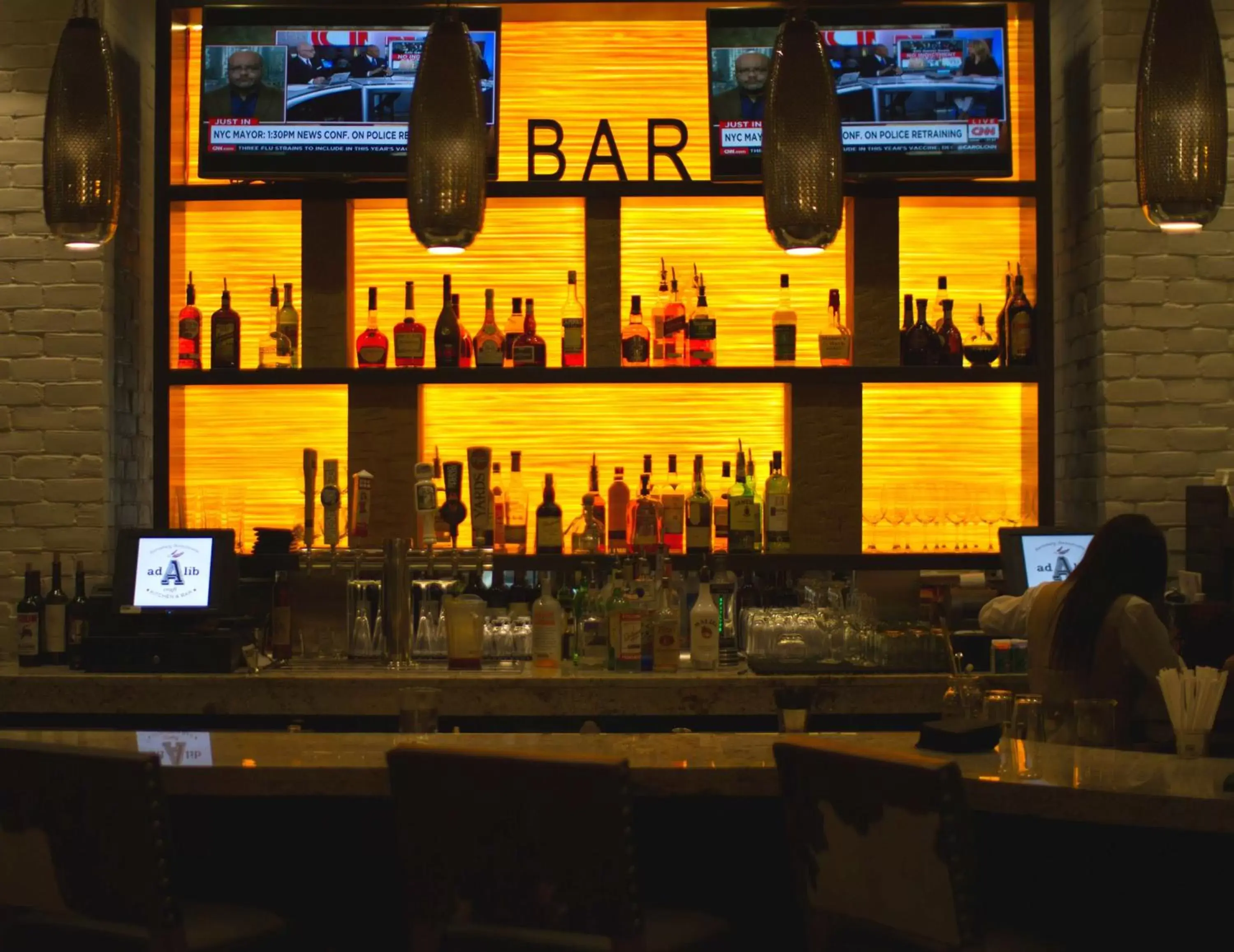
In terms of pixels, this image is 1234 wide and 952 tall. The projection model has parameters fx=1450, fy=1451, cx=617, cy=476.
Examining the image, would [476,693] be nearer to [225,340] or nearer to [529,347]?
[529,347]

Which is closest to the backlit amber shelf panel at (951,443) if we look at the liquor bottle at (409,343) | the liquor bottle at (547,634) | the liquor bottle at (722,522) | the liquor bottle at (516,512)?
the liquor bottle at (722,522)

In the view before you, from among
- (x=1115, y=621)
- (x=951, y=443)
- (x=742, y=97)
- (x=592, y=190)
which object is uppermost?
(x=742, y=97)

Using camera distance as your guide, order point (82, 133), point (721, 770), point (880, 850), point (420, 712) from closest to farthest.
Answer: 1. point (880, 850)
2. point (721, 770)
3. point (82, 133)
4. point (420, 712)

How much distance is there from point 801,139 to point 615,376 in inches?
98.2

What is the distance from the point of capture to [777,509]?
492cm

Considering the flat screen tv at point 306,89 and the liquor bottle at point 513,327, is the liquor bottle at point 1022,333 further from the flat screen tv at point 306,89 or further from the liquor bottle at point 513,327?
the flat screen tv at point 306,89

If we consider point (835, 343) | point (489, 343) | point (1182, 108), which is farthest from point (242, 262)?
point (1182, 108)

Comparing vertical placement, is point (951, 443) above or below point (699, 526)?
above

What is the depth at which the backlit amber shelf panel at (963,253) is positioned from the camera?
17.1 ft

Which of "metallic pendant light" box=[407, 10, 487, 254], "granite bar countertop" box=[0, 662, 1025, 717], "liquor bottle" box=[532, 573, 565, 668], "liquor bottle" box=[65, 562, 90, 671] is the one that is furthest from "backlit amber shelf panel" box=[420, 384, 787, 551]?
"metallic pendant light" box=[407, 10, 487, 254]

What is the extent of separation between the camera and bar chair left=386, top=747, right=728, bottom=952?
1.88 meters

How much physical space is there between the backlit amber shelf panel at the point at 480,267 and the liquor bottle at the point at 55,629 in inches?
55.0

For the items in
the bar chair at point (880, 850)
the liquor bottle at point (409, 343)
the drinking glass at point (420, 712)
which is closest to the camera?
the bar chair at point (880, 850)

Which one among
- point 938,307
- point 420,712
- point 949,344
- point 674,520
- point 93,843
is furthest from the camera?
point 938,307
